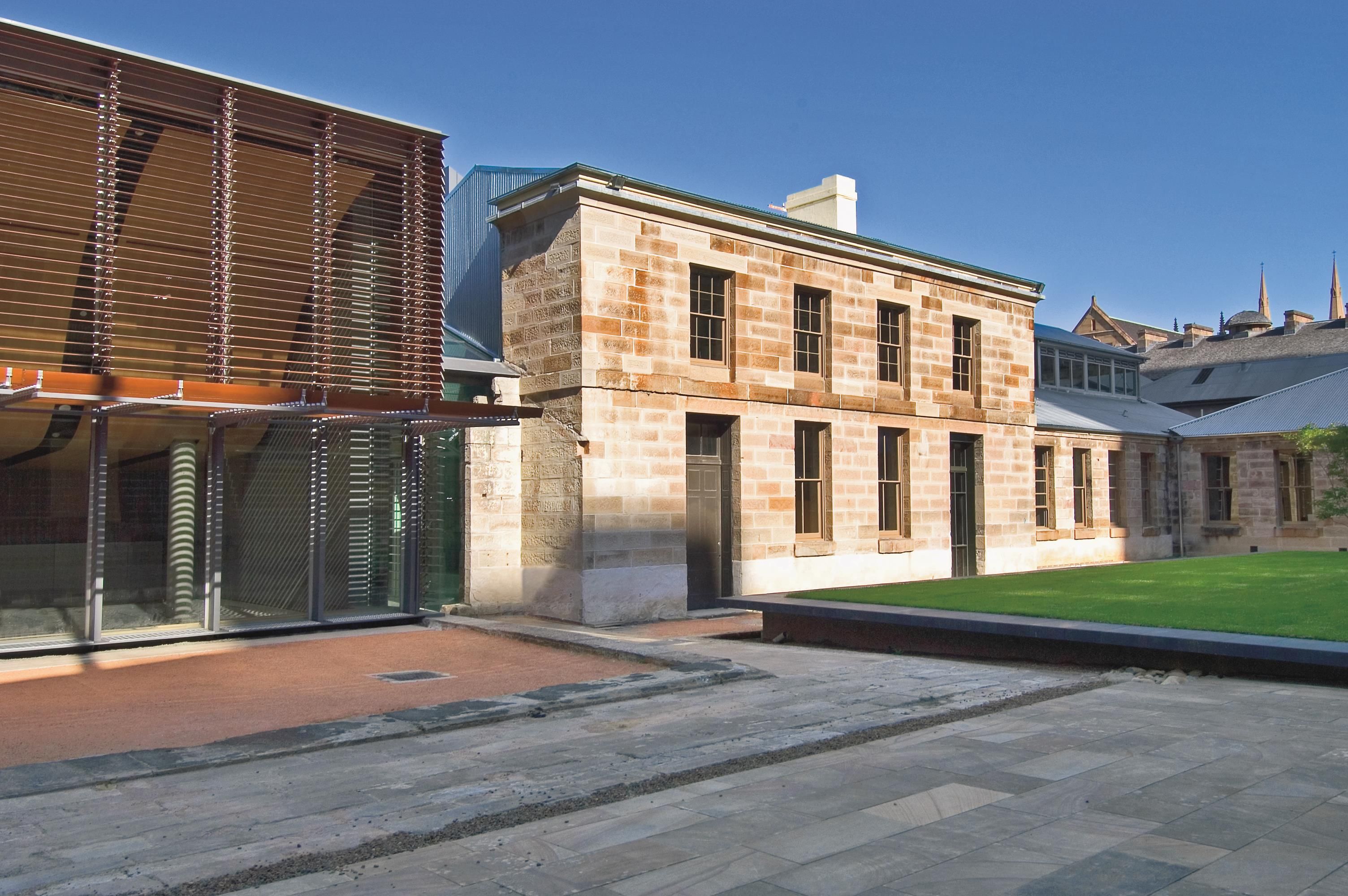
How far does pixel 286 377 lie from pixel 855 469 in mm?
10488

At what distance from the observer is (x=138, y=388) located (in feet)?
34.5

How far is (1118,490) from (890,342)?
39.2ft

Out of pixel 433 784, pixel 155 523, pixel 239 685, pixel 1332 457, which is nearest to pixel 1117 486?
pixel 1332 457

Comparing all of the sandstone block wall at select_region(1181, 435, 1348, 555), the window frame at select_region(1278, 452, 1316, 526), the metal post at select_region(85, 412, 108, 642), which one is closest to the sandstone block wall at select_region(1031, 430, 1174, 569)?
the sandstone block wall at select_region(1181, 435, 1348, 555)

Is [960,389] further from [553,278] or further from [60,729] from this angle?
[60,729]

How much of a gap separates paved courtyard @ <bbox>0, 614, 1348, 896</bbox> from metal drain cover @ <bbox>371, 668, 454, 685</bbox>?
8.42 ft

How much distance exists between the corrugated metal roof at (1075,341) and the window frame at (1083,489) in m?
3.87

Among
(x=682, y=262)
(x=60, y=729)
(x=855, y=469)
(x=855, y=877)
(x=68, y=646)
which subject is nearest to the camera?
(x=855, y=877)

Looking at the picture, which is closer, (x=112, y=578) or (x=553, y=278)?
(x=112, y=578)

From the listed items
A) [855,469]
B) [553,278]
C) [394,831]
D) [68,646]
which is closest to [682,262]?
[553,278]

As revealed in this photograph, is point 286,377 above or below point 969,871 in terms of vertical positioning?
above

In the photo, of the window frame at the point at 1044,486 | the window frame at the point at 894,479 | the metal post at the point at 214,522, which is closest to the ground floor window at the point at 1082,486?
the window frame at the point at 1044,486

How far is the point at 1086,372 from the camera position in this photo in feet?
103

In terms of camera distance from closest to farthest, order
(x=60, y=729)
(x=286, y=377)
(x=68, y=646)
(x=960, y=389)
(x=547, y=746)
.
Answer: (x=547, y=746) → (x=60, y=729) → (x=68, y=646) → (x=286, y=377) → (x=960, y=389)
